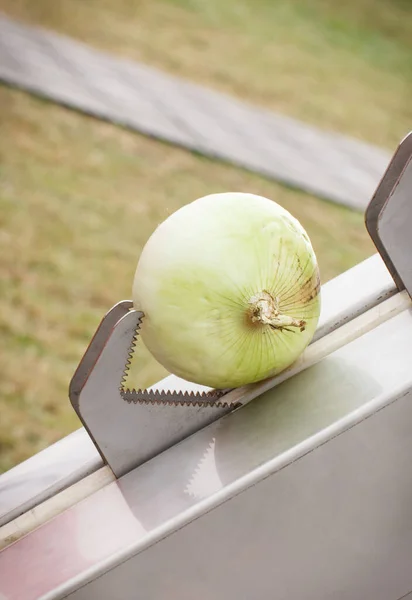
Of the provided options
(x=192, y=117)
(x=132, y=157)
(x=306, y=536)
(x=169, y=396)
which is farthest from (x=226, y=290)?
(x=192, y=117)

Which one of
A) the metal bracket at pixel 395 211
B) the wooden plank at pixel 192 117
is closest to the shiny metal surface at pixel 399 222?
the metal bracket at pixel 395 211

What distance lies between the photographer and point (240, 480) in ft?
1.83

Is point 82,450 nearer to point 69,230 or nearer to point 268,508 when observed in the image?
point 268,508

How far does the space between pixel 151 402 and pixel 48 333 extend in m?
1.22

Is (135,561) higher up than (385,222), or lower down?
lower down

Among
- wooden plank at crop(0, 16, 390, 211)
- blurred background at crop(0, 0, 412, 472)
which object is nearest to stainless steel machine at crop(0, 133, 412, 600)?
blurred background at crop(0, 0, 412, 472)

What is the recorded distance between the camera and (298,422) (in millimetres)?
610

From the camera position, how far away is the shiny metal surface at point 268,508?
21.9 inches

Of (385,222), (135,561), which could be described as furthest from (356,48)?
(135,561)

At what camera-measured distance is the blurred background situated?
5.75 ft

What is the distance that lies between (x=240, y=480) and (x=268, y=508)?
0.04 m

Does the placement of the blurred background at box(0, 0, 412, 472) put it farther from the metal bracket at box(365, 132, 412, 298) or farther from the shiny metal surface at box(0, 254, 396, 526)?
the metal bracket at box(365, 132, 412, 298)

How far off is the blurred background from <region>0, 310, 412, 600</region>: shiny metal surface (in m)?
0.94

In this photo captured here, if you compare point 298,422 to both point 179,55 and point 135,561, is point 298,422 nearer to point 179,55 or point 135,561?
point 135,561
